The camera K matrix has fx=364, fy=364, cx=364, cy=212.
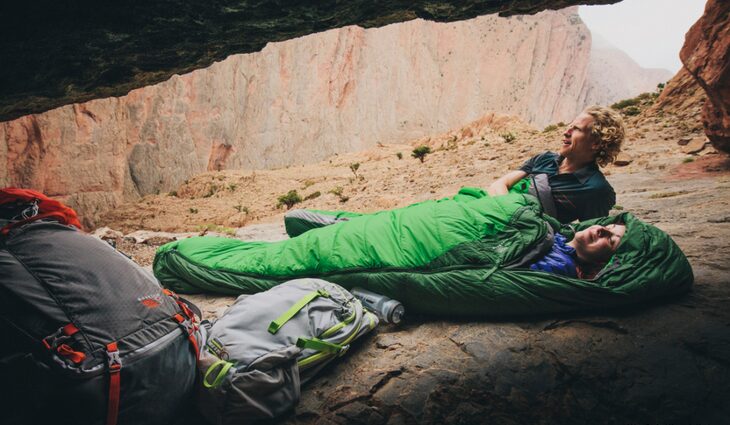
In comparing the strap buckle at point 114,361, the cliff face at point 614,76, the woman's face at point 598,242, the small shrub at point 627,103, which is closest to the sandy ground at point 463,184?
the woman's face at point 598,242

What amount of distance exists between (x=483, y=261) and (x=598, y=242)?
2.21 ft

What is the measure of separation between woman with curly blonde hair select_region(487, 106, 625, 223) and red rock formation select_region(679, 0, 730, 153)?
156 inches

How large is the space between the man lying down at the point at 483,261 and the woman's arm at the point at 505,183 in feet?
1.53

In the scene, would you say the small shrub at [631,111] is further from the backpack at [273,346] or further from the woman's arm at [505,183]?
the backpack at [273,346]

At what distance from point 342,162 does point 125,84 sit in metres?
16.6

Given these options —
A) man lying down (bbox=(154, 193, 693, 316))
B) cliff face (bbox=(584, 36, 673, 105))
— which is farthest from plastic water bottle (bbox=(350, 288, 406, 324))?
cliff face (bbox=(584, 36, 673, 105))

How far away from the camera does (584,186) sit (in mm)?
2289

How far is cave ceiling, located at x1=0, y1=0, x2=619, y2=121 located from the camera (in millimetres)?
1581

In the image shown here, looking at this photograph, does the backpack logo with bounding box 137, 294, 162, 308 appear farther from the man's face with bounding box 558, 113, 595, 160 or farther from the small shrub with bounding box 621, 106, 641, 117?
the small shrub with bounding box 621, 106, 641, 117

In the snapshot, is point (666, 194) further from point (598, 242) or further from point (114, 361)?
point (114, 361)

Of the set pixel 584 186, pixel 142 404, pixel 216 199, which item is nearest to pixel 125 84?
pixel 142 404

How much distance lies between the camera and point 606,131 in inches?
92.0

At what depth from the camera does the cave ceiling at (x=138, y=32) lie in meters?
1.58

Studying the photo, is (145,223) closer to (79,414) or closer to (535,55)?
(79,414)
